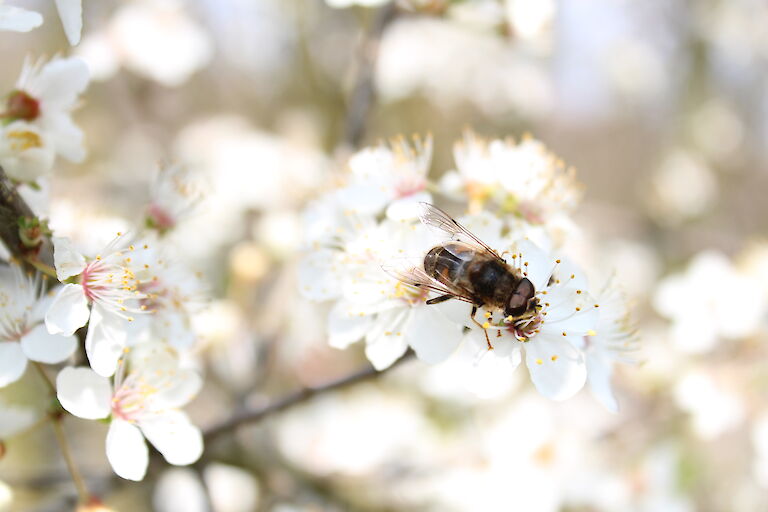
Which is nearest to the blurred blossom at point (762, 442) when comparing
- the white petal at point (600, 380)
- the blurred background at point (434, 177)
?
the blurred background at point (434, 177)

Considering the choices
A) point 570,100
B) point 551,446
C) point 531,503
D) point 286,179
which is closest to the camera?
point 531,503

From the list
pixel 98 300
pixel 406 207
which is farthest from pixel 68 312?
pixel 406 207

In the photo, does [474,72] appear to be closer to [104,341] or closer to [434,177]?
[434,177]

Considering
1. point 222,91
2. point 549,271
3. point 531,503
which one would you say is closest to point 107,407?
point 549,271

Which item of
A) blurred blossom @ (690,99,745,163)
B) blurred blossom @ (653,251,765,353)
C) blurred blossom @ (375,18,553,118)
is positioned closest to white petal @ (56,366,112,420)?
blurred blossom @ (653,251,765,353)

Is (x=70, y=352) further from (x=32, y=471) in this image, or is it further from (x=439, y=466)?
(x=32, y=471)

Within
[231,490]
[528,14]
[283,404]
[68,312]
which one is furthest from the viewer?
[231,490]

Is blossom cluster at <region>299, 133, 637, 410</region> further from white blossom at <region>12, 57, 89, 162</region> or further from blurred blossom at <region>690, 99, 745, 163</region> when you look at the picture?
blurred blossom at <region>690, 99, 745, 163</region>
